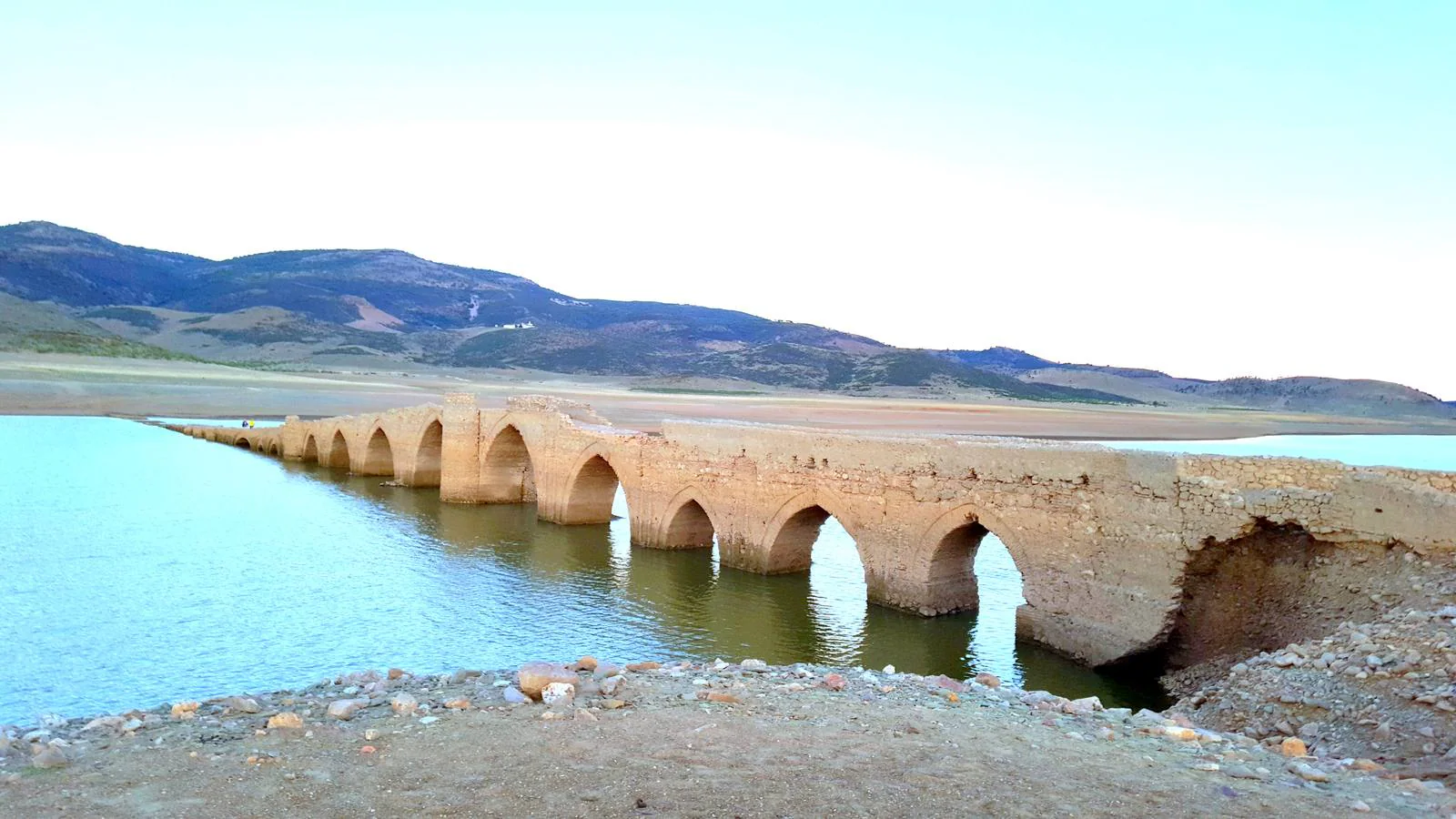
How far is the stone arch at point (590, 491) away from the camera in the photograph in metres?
20.2

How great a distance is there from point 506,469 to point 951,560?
13722mm

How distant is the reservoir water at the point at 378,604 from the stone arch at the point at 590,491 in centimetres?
40

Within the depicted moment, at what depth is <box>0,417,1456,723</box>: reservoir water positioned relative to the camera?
415 inches

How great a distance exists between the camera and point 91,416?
4119 centimetres

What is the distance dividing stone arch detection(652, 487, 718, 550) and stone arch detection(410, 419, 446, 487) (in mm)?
10864

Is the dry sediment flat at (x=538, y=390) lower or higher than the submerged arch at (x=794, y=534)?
higher

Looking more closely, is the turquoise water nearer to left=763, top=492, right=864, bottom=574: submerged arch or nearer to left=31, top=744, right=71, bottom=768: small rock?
left=763, top=492, right=864, bottom=574: submerged arch

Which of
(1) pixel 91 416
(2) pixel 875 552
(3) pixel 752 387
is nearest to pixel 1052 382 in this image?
(3) pixel 752 387

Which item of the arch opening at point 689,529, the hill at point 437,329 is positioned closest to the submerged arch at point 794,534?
the arch opening at point 689,529

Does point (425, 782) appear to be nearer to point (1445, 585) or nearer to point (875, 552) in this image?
point (1445, 585)

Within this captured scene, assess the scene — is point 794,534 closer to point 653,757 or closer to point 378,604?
point 378,604

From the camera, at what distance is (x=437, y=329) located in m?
120

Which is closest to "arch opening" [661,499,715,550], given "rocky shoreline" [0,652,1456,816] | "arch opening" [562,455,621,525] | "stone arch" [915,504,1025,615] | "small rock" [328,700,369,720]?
"arch opening" [562,455,621,525]

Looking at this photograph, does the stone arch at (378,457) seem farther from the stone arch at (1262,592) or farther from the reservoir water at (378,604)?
the stone arch at (1262,592)
